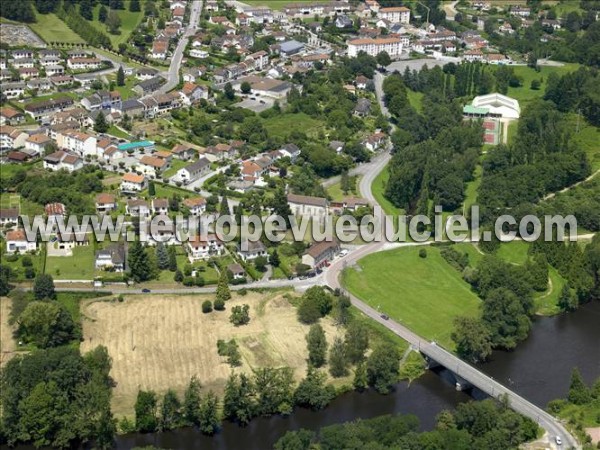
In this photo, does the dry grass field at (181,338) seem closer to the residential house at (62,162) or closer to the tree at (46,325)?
the tree at (46,325)

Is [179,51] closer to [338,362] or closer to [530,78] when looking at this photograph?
[530,78]

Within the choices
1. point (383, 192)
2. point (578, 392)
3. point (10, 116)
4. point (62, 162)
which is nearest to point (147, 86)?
point (10, 116)

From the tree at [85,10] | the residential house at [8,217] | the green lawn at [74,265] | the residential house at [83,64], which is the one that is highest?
the tree at [85,10]

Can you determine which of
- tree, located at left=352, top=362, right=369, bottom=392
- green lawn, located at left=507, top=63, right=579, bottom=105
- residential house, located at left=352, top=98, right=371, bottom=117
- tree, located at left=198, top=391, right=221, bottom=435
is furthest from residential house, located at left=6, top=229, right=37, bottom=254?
green lawn, located at left=507, top=63, right=579, bottom=105

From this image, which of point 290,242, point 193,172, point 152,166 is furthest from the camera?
point 152,166
